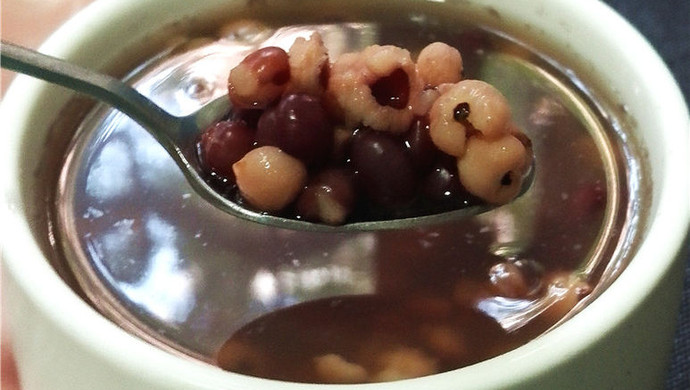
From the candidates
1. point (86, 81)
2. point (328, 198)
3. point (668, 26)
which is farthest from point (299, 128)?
point (668, 26)

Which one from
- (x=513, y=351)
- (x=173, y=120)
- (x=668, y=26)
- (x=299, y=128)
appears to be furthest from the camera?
(x=668, y=26)

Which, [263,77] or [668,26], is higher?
[263,77]

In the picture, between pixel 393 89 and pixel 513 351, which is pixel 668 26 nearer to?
pixel 393 89

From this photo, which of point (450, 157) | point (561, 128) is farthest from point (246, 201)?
point (561, 128)

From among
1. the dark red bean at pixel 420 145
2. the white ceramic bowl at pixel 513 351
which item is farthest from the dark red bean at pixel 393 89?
the white ceramic bowl at pixel 513 351

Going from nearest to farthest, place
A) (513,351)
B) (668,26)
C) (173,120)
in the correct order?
1. (513,351)
2. (173,120)
3. (668,26)

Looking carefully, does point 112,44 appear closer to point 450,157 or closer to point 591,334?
point 450,157

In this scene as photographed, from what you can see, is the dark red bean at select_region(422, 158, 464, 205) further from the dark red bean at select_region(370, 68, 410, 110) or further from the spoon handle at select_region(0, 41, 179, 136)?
the spoon handle at select_region(0, 41, 179, 136)
